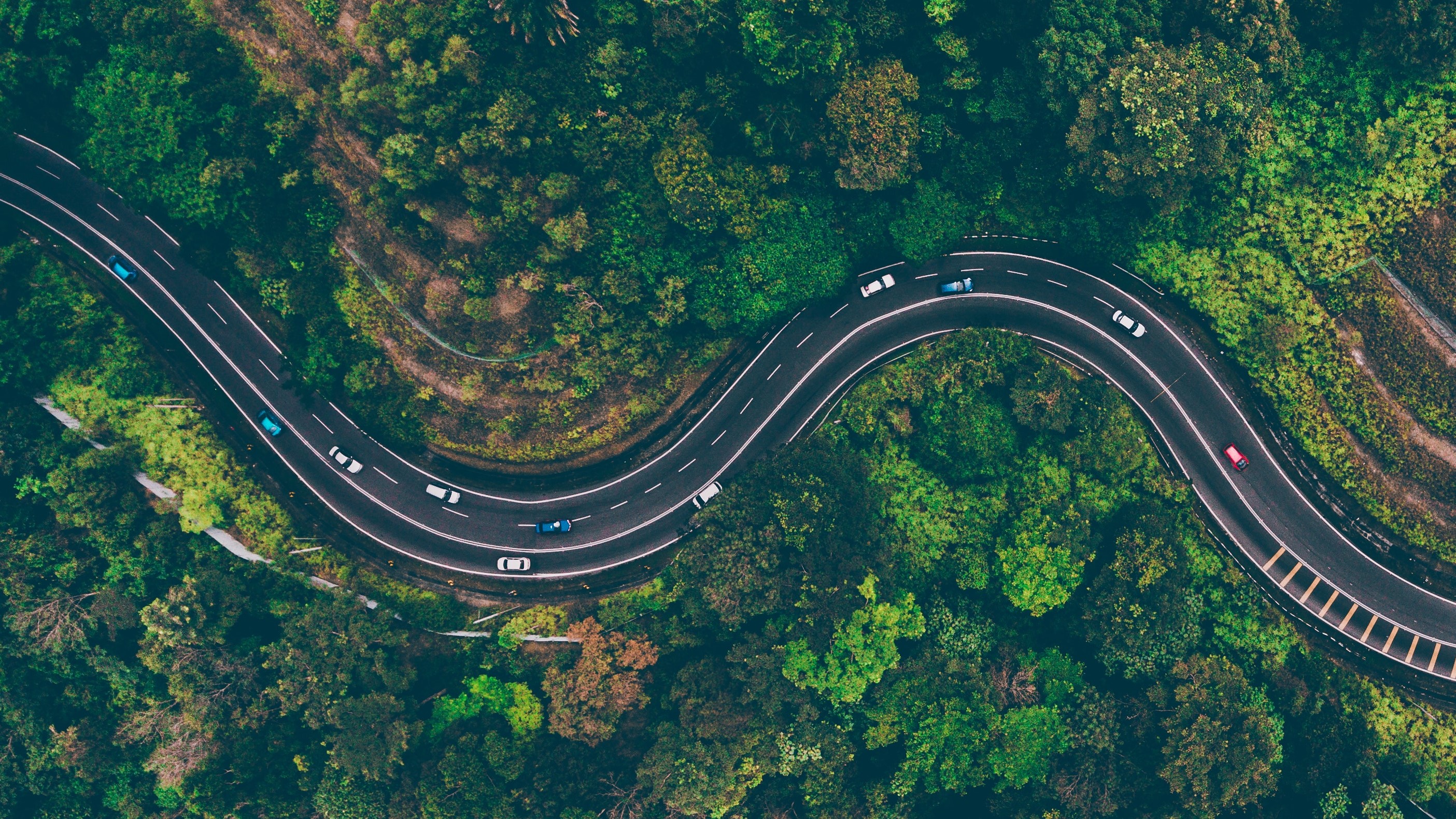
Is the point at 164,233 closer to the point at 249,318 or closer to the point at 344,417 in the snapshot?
the point at 249,318

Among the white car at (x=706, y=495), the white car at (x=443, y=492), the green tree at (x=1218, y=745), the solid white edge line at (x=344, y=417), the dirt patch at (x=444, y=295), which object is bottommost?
the green tree at (x=1218, y=745)

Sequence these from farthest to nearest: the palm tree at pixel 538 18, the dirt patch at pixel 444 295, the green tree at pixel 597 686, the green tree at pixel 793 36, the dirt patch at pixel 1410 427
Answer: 1. the dirt patch at pixel 444 295
2. the dirt patch at pixel 1410 427
3. the green tree at pixel 597 686
4. the green tree at pixel 793 36
5. the palm tree at pixel 538 18

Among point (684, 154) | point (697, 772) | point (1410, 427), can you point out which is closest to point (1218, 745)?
point (1410, 427)

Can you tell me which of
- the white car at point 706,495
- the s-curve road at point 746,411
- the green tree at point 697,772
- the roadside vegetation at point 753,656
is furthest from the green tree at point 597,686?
the white car at point 706,495

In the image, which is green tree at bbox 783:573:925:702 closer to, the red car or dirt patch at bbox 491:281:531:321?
the red car

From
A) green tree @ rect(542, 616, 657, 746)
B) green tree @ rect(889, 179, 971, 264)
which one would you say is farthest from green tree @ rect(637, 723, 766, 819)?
green tree @ rect(889, 179, 971, 264)

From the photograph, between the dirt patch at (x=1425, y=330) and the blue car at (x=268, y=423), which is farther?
the blue car at (x=268, y=423)

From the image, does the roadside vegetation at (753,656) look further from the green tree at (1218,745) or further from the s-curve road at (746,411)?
the s-curve road at (746,411)
